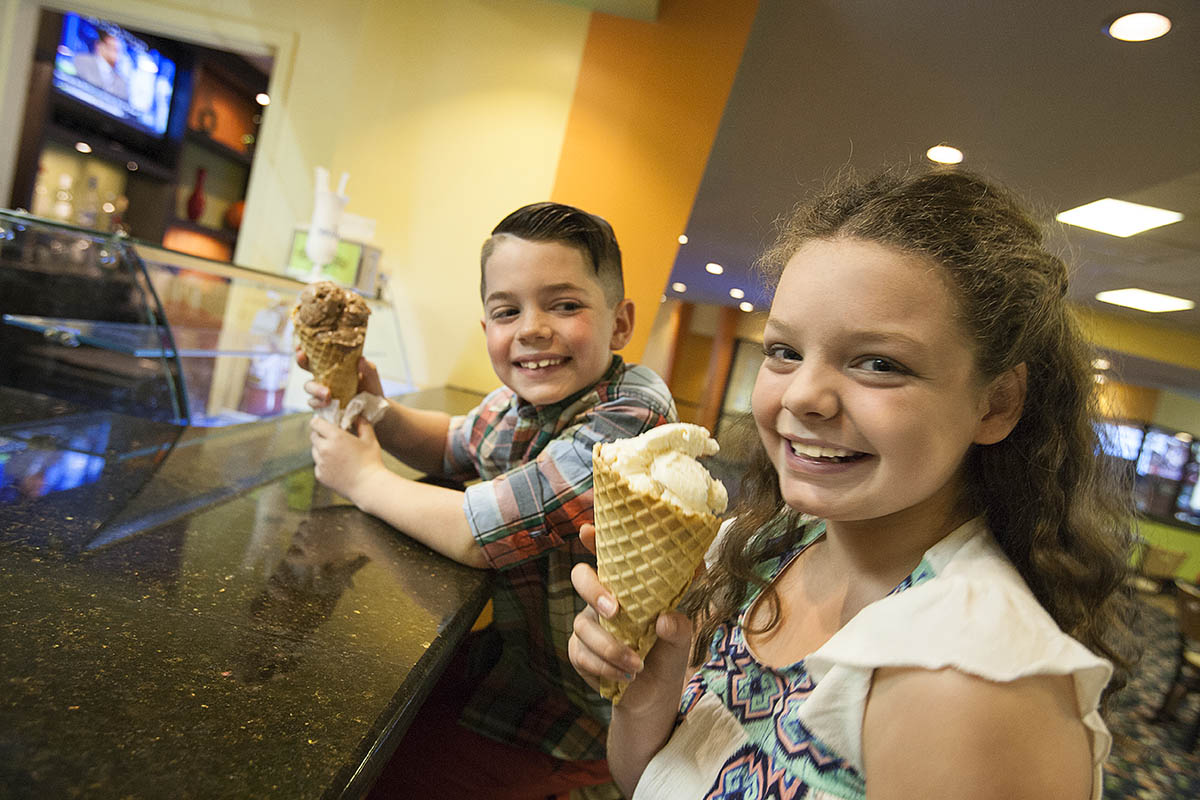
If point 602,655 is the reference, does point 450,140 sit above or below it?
above

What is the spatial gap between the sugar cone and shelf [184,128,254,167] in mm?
7243

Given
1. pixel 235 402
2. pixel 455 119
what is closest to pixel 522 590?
pixel 235 402

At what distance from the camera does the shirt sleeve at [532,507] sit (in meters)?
1.37

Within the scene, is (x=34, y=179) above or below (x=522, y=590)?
above

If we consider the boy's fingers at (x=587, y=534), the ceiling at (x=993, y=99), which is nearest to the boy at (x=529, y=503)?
the boy's fingers at (x=587, y=534)

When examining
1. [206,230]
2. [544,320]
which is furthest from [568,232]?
[206,230]

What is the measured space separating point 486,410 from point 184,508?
799 mm

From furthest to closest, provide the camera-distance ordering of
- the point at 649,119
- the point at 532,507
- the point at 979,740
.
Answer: the point at 649,119
the point at 532,507
the point at 979,740

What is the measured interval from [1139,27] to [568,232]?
2.95 metres

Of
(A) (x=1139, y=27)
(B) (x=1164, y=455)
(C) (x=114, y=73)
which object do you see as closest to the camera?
(A) (x=1139, y=27)

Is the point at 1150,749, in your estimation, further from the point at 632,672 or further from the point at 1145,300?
the point at 632,672

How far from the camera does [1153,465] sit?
12.5 meters

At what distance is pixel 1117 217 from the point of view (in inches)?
213

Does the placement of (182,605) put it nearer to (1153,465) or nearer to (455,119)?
(455,119)
